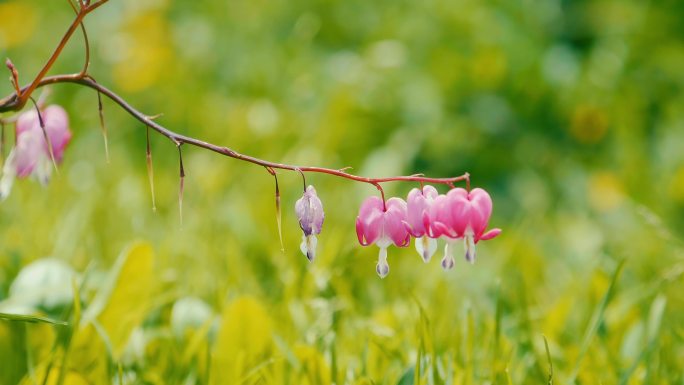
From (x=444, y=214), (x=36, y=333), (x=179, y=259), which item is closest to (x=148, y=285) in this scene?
(x=36, y=333)

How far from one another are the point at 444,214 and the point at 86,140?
2300mm

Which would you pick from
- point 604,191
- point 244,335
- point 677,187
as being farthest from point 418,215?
point 604,191

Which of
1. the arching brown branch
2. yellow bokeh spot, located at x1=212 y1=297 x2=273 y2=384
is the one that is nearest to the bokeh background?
yellow bokeh spot, located at x1=212 y1=297 x2=273 y2=384

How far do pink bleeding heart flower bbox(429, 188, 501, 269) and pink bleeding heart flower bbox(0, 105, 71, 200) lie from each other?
60 cm

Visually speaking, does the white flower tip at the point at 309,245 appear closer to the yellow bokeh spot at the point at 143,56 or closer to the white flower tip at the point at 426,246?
the white flower tip at the point at 426,246

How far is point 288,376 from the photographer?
1362mm

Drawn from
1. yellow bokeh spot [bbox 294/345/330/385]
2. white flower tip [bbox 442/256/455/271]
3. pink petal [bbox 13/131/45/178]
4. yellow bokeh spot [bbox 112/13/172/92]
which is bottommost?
yellow bokeh spot [bbox 294/345/330/385]

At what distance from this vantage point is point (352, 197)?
104 inches

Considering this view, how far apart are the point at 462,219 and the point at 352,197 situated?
160 centimetres

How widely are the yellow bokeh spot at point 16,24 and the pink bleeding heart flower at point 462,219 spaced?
3.25 metres

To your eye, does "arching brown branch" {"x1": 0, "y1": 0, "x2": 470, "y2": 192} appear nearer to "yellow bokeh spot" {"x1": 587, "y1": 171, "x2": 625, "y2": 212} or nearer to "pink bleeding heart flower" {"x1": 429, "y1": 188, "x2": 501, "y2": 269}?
"pink bleeding heart flower" {"x1": 429, "y1": 188, "x2": 501, "y2": 269}

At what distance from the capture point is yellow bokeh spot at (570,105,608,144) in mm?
3162

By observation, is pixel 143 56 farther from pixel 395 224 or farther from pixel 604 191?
pixel 395 224

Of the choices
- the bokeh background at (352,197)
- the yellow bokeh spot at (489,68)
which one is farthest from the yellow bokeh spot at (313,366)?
the yellow bokeh spot at (489,68)
